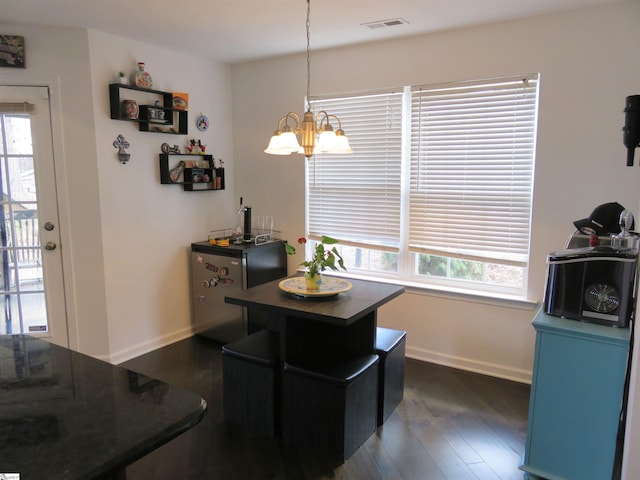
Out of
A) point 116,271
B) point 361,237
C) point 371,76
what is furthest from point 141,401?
point 371,76

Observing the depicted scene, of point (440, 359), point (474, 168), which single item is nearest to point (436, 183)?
point (474, 168)

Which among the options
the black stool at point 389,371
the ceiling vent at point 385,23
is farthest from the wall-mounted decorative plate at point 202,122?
the black stool at point 389,371

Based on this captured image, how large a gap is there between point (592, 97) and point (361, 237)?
1970 millimetres

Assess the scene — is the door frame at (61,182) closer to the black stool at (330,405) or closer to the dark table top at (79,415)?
the black stool at (330,405)

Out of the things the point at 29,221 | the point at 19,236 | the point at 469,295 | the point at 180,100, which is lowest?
the point at 469,295

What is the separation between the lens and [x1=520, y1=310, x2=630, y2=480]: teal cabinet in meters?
2.04

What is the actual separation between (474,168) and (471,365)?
1.51 m

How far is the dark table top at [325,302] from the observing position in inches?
A: 90.6

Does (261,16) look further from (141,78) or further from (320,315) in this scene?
(320,315)

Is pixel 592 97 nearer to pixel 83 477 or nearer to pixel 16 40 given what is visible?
pixel 83 477

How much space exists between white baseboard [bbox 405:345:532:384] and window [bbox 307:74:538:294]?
0.57 metres

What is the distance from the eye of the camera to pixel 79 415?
1072 mm

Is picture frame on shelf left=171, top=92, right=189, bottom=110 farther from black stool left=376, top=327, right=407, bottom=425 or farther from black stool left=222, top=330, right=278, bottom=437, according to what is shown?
black stool left=376, top=327, right=407, bottom=425

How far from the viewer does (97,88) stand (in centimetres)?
336
